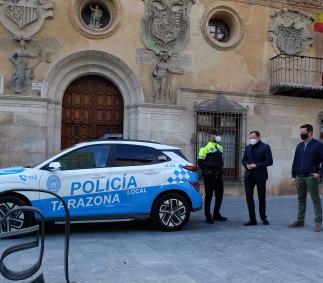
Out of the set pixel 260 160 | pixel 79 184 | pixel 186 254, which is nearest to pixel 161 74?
pixel 260 160

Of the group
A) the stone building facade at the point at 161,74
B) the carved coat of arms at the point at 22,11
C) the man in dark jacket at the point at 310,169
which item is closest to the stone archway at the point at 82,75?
the stone building facade at the point at 161,74

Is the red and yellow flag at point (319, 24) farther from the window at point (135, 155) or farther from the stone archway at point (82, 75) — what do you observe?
the window at point (135, 155)

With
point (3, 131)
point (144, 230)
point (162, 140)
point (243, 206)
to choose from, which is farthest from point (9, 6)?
point (243, 206)

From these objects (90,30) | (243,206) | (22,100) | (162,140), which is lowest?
(243,206)

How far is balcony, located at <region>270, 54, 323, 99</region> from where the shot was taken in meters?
14.4

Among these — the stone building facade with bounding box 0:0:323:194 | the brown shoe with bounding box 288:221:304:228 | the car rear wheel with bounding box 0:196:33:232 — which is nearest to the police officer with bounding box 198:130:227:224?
the brown shoe with bounding box 288:221:304:228

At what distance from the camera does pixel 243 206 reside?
12125mm

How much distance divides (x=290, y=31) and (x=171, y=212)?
30.9 feet

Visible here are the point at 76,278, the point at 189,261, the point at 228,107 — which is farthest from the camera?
the point at 228,107

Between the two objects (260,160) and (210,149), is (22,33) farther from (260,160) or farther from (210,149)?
(260,160)

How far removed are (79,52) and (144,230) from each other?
6.41 metres

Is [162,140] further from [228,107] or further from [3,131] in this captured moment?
[3,131]

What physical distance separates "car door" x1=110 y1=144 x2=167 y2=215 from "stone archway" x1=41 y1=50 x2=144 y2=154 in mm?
5003

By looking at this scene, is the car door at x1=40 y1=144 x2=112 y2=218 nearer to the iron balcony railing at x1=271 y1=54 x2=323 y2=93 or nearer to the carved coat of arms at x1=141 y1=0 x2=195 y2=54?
the carved coat of arms at x1=141 y1=0 x2=195 y2=54
